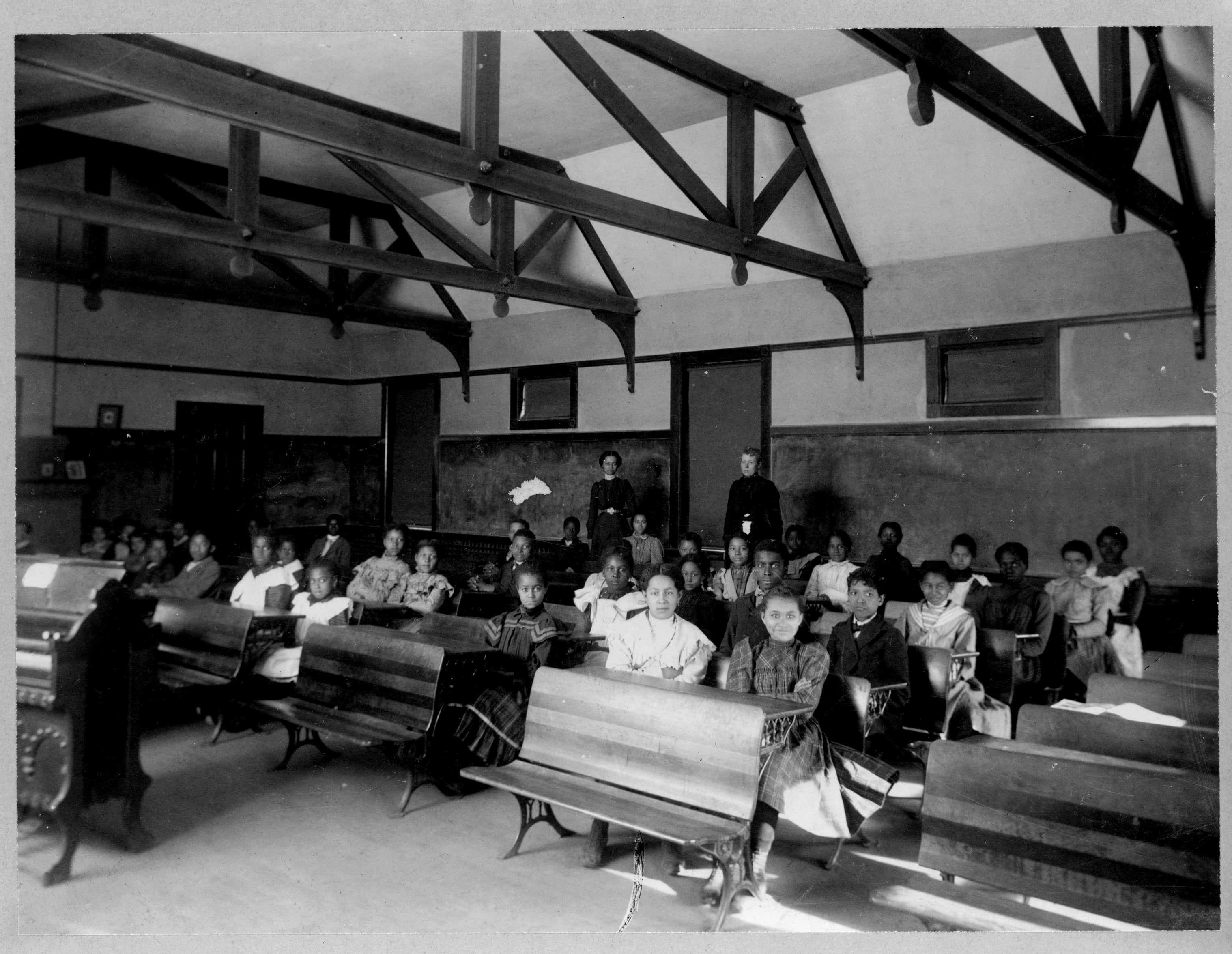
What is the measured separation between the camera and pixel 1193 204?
461 cm

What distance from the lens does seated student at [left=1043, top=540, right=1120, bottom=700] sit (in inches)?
200

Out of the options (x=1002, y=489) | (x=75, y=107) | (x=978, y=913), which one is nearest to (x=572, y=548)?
(x=1002, y=489)

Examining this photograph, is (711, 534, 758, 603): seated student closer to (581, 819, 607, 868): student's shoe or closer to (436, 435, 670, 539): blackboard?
(436, 435, 670, 539): blackboard

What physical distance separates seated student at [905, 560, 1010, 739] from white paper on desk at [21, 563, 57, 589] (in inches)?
132

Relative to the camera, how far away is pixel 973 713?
4.09 meters

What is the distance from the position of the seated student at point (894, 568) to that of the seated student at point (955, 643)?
1.77 metres

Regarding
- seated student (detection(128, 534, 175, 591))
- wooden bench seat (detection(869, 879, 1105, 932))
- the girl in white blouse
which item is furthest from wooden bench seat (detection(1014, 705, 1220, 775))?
seated student (detection(128, 534, 175, 591))

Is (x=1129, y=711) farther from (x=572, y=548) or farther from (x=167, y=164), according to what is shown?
(x=167, y=164)

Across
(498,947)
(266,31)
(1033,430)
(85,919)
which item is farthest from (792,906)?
(1033,430)

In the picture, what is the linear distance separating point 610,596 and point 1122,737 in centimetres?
299

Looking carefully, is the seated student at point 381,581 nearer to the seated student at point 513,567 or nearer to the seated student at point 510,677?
the seated student at point 513,567

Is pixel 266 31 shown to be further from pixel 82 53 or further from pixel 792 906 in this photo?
pixel 792 906

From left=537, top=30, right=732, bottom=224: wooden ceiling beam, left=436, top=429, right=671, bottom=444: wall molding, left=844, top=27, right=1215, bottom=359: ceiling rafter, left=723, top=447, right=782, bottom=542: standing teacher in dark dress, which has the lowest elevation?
left=723, top=447, right=782, bottom=542: standing teacher in dark dress

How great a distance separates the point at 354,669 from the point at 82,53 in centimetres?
251
